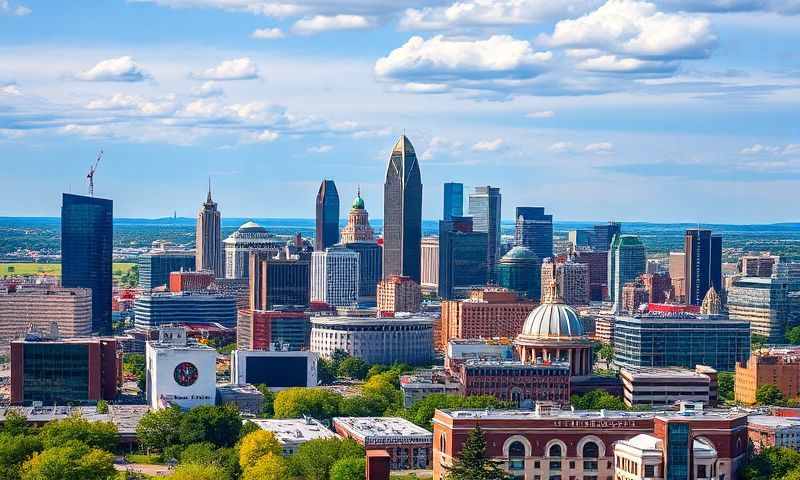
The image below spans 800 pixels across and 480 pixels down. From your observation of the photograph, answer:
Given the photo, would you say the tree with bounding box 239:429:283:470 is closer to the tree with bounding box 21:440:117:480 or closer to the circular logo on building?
the tree with bounding box 21:440:117:480

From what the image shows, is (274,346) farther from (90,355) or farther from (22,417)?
(22,417)

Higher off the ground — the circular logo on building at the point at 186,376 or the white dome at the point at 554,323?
the white dome at the point at 554,323

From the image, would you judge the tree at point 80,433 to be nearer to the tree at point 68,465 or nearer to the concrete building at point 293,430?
the tree at point 68,465

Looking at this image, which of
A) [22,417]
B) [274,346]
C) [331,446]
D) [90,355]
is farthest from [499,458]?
[274,346]

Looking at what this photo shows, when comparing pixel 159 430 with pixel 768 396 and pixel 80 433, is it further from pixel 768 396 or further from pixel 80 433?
pixel 768 396

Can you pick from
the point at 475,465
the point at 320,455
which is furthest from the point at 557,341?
the point at 475,465

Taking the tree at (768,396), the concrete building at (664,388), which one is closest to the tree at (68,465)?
the concrete building at (664,388)
